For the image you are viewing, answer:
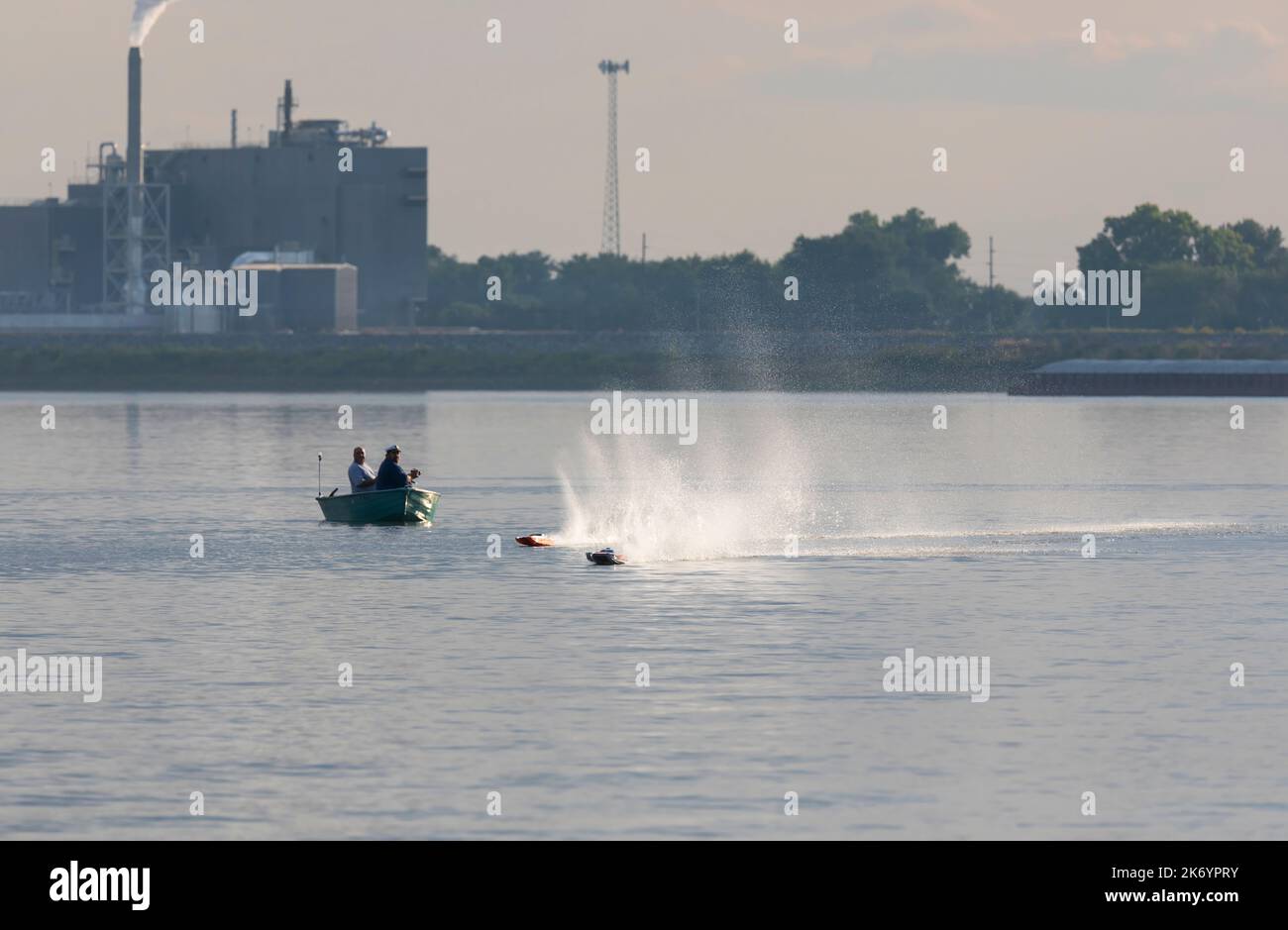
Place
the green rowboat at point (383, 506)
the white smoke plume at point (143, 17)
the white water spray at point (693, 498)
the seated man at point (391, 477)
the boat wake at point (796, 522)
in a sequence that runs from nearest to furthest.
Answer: the boat wake at point (796, 522), the white water spray at point (693, 498), the seated man at point (391, 477), the green rowboat at point (383, 506), the white smoke plume at point (143, 17)

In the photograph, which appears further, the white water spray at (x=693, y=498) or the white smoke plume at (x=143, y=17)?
the white smoke plume at (x=143, y=17)

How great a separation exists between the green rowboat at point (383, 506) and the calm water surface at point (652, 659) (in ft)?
1.91

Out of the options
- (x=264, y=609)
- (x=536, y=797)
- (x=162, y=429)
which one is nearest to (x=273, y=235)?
(x=162, y=429)

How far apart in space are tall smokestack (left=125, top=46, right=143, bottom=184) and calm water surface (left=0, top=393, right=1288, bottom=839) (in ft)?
373

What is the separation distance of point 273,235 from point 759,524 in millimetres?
144376

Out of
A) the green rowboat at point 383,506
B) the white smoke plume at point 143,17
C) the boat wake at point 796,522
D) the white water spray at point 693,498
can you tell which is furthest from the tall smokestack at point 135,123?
the green rowboat at point 383,506

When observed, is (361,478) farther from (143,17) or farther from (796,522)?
(143,17)

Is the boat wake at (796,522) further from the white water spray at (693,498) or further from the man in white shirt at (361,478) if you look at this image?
the man in white shirt at (361,478)

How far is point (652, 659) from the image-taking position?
3519cm

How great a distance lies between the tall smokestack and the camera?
18688 cm

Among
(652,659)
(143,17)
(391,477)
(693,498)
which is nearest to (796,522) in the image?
(693,498)

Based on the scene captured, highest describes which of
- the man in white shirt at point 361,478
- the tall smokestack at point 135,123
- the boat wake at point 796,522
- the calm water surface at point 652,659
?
the tall smokestack at point 135,123

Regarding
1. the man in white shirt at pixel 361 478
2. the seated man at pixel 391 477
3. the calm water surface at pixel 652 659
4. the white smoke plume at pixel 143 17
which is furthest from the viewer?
the white smoke plume at pixel 143 17

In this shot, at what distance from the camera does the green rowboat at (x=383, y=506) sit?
59.1 m
